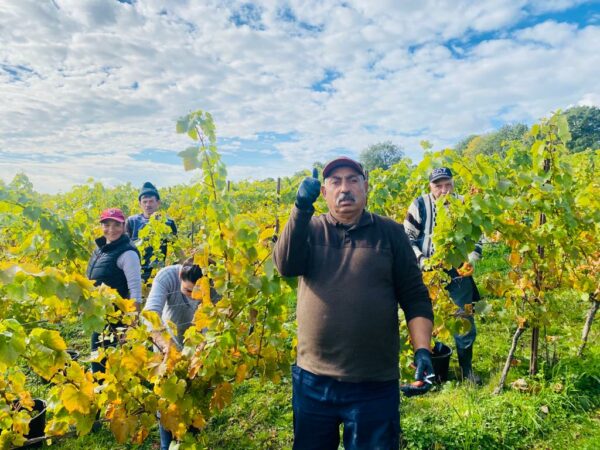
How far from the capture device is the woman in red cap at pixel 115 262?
3.43 metres

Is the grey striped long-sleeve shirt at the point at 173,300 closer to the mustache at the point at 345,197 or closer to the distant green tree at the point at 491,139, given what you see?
the mustache at the point at 345,197

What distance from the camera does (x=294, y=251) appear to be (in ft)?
5.77

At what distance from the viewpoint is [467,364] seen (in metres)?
3.65

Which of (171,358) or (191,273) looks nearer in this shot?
(171,358)

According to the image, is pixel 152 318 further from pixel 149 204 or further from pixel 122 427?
pixel 149 204

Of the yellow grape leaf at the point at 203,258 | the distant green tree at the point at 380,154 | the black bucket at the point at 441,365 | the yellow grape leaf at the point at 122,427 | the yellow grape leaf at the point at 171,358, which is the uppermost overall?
the distant green tree at the point at 380,154

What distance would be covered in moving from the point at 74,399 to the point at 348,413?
1214 mm

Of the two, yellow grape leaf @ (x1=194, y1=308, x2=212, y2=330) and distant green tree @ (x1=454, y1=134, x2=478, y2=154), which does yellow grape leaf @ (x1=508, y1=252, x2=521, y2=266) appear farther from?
distant green tree @ (x1=454, y1=134, x2=478, y2=154)

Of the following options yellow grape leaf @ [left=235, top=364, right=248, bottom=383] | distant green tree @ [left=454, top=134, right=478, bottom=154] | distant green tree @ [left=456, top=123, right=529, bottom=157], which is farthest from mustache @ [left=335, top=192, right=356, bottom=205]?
distant green tree @ [left=454, top=134, right=478, bottom=154]

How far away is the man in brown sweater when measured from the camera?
1.70 meters

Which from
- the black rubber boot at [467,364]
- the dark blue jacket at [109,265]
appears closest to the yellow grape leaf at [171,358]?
the dark blue jacket at [109,265]

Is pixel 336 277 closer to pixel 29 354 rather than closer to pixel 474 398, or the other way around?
pixel 29 354

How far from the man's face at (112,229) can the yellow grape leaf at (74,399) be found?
1871 millimetres

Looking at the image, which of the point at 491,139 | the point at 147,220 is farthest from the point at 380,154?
the point at 147,220
